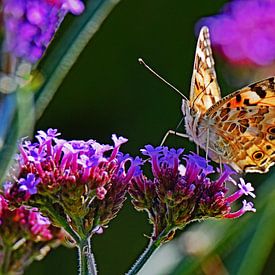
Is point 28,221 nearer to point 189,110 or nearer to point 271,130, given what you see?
point 189,110

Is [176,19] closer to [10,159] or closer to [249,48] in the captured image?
[249,48]

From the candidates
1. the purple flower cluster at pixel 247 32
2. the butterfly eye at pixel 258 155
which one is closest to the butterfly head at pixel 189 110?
the butterfly eye at pixel 258 155

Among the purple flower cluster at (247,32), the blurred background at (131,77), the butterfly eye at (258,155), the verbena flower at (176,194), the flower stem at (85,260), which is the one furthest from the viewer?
the blurred background at (131,77)

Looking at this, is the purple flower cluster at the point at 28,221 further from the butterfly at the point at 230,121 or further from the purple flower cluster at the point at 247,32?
the purple flower cluster at the point at 247,32

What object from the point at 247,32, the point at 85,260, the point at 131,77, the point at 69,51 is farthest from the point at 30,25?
the point at 131,77

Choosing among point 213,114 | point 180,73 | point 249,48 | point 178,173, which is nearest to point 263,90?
point 213,114

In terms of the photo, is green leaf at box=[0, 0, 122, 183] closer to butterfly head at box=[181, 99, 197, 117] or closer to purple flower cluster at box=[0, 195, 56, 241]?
purple flower cluster at box=[0, 195, 56, 241]

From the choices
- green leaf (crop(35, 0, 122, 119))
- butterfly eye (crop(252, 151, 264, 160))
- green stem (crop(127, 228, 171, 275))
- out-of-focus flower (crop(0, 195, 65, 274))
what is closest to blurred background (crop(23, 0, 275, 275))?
green leaf (crop(35, 0, 122, 119))

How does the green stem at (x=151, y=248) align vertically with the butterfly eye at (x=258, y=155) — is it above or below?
below
